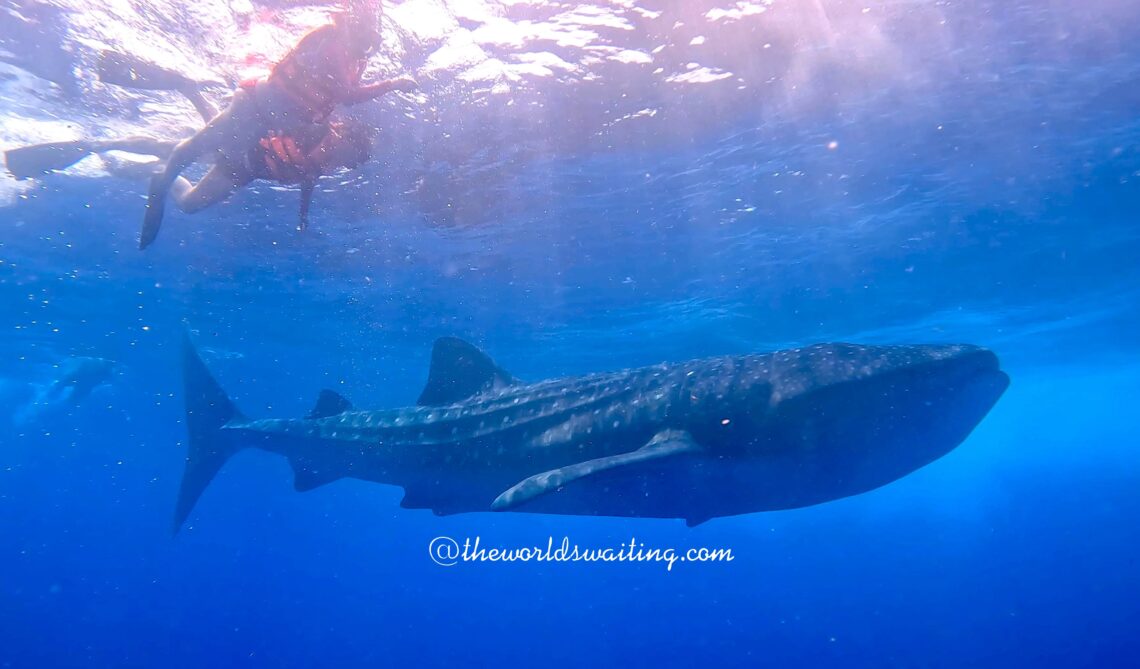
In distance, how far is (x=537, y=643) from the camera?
3453 cm

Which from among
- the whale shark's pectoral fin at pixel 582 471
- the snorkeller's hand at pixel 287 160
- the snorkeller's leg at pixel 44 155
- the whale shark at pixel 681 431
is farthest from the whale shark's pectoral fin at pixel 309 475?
the snorkeller's leg at pixel 44 155

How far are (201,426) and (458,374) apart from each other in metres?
4.90

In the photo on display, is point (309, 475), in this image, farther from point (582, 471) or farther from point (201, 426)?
point (582, 471)

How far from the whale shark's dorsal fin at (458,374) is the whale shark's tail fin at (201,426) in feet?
13.1

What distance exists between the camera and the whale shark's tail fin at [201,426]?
9.37m

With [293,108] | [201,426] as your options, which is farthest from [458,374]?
[201,426]

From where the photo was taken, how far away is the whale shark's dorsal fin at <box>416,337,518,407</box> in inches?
301

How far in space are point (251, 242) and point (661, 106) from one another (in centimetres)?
1248

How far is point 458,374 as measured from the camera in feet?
25.4

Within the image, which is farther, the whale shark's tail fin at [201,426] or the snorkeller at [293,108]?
the whale shark's tail fin at [201,426]

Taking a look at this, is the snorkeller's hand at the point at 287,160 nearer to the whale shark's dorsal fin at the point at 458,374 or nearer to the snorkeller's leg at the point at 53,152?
the whale shark's dorsal fin at the point at 458,374

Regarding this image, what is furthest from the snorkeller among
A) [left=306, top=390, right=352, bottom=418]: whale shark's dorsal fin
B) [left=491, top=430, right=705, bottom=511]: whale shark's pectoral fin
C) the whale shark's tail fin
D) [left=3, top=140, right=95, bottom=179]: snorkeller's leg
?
[left=491, top=430, right=705, bottom=511]: whale shark's pectoral fin

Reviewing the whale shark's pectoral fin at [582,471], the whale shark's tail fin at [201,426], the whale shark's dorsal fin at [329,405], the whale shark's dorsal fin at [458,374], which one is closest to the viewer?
the whale shark's pectoral fin at [582,471]

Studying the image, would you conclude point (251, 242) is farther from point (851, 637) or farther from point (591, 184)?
point (851, 637)
